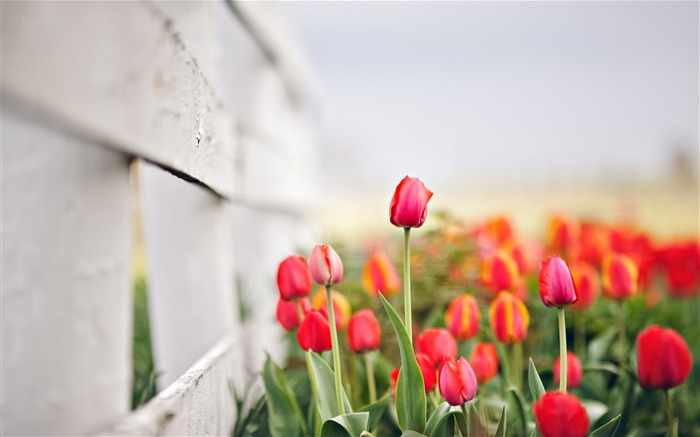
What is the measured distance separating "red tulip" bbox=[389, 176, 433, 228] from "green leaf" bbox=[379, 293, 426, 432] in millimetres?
144

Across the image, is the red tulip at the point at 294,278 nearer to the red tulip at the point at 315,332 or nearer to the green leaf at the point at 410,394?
the red tulip at the point at 315,332

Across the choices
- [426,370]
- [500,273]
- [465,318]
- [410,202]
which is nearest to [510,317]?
[465,318]

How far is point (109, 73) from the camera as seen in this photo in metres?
0.64

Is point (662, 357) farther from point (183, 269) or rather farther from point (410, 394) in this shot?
point (183, 269)

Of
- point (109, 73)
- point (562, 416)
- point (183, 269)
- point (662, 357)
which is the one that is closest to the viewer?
point (109, 73)

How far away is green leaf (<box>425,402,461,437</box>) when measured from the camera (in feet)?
2.96

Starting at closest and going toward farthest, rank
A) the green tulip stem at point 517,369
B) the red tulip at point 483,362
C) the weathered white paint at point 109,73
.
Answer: the weathered white paint at point 109,73
the red tulip at point 483,362
the green tulip stem at point 517,369

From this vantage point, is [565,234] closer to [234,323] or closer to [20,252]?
[234,323]

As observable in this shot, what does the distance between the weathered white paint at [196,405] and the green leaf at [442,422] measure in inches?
10.9

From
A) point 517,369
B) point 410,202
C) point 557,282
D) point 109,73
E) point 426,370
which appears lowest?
point 517,369

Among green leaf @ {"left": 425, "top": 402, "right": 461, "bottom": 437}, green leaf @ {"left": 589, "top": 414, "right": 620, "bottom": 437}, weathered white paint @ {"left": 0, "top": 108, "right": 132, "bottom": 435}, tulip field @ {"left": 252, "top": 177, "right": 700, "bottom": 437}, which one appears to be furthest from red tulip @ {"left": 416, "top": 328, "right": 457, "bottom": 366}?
weathered white paint @ {"left": 0, "top": 108, "right": 132, "bottom": 435}

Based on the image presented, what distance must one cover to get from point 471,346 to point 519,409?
1.02 feet

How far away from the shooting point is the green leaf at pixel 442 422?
0.90 m

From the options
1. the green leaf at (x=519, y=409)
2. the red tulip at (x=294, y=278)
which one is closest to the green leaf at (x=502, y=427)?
the green leaf at (x=519, y=409)
